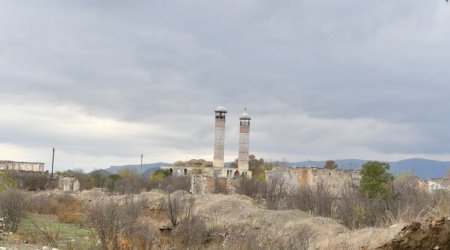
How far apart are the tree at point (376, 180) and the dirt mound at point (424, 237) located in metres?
17.2

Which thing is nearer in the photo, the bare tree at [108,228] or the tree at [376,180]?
the bare tree at [108,228]

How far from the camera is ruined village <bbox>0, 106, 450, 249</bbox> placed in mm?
13070

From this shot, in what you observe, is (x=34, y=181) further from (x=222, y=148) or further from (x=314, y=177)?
(x=314, y=177)

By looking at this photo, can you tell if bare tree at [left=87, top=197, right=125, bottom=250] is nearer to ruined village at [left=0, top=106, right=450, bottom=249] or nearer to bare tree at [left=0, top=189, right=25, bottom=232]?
ruined village at [left=0, top=106, right=450, bottom=249]

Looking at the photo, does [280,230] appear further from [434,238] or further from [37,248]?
[434,238]

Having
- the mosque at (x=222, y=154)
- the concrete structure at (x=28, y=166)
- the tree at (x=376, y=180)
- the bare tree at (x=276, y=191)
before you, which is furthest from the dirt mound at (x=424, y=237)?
the concrete structure at (x=28, y=166)

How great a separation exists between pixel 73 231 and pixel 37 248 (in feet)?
26.9

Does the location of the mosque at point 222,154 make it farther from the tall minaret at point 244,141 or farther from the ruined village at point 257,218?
the ruined village at point 257,218

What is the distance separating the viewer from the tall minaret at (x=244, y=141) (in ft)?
257

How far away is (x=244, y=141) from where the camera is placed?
7844cm

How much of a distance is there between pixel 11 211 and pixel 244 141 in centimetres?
5722

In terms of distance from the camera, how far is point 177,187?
187 feet

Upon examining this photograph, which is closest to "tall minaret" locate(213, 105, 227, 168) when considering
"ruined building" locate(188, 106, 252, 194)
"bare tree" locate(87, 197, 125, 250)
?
"ruined building" locate(188, 106, 252, 194)

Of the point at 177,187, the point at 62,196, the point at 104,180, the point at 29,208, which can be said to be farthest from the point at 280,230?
the point at 104,180
